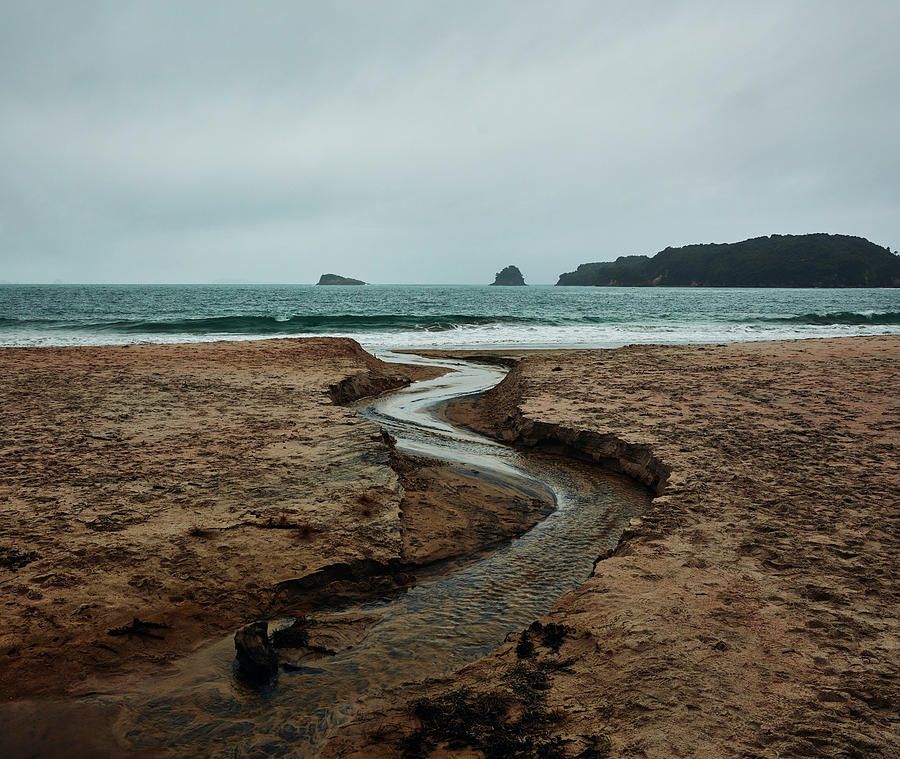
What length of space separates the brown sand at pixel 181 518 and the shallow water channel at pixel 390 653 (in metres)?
0.21

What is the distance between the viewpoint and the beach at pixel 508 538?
6.64ft

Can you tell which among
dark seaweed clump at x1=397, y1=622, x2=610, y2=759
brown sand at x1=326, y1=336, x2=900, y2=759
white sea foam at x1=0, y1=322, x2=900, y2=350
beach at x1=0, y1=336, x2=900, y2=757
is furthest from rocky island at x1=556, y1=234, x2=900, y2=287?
dark seaweed clump at x1=397, y1=622, x2=610, y2=759

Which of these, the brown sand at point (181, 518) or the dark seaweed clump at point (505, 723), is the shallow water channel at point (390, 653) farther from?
the dark seaweed clump at point (505, 723)

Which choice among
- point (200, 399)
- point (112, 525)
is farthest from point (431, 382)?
point (112, 525)

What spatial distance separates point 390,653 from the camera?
2670 mm

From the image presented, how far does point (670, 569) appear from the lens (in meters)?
3.04

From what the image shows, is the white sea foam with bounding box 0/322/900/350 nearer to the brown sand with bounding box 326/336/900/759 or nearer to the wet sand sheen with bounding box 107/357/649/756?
the brown sand with bounding box 326/336/900/759

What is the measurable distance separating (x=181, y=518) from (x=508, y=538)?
219 centimetres

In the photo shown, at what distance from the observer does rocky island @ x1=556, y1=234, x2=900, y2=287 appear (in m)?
109

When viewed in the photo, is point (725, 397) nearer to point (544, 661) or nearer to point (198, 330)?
point (544, 661)

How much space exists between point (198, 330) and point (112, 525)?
24744mm

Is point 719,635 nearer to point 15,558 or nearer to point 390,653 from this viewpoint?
point 390,653

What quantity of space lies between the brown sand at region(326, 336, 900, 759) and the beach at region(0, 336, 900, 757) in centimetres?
1

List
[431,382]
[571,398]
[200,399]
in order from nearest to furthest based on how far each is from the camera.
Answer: [200,399]
[571,398]
[431,382]
